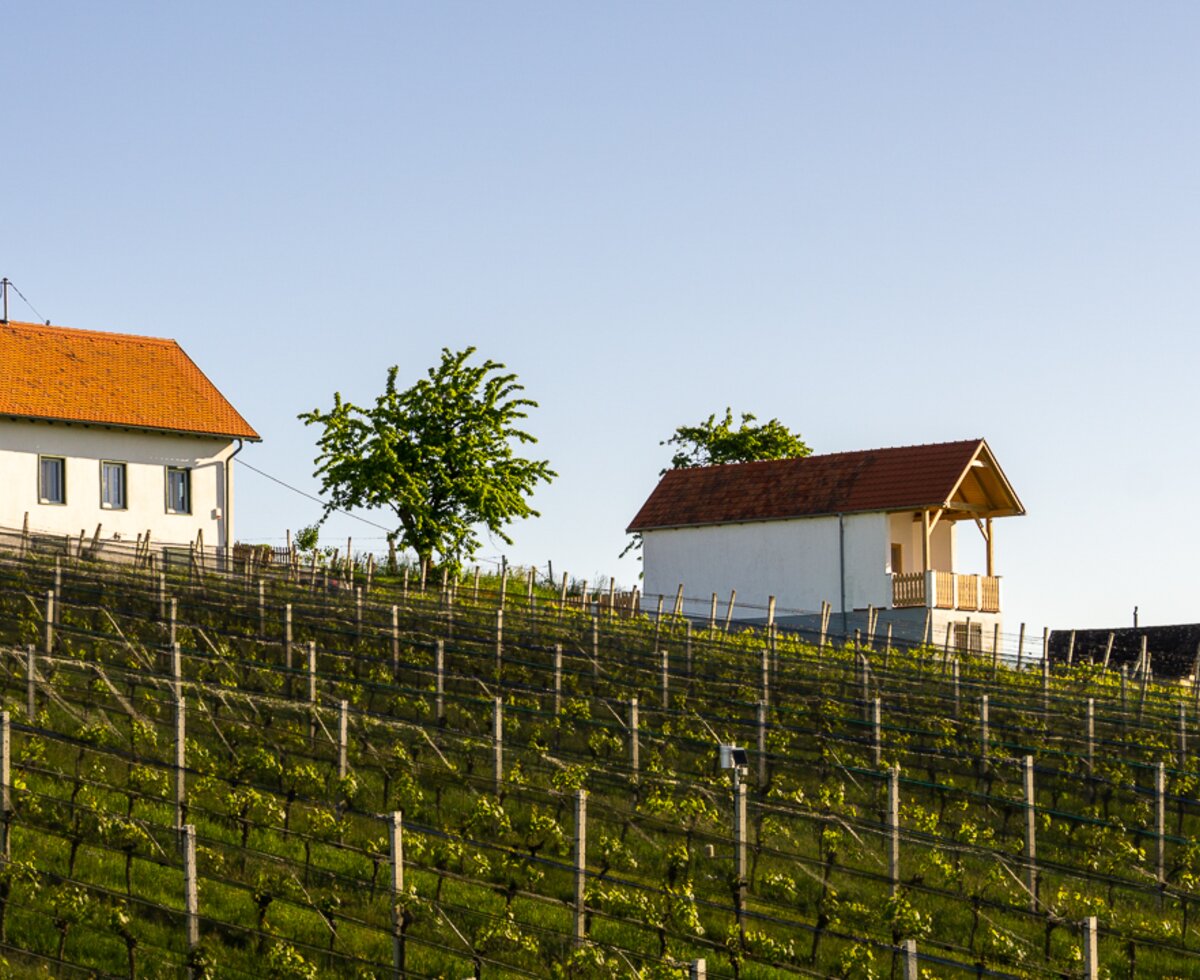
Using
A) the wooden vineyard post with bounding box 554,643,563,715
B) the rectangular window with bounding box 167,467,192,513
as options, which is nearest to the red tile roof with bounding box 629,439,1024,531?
the rectangular window with bounding box 167,467,192,513

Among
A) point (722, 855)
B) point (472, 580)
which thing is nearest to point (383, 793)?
point (722, 855)

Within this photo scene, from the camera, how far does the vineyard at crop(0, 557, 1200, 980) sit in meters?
15.8

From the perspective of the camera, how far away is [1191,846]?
21.5 meters

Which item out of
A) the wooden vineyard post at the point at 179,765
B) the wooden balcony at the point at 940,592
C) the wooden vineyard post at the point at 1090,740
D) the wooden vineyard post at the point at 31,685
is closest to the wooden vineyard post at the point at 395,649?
the wooden vineyard post at the point at 31,685

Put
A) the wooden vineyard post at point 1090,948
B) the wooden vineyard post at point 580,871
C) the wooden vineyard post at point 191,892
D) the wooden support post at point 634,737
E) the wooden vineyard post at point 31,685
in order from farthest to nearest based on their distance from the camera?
1. the wooden support post at point 634,737
2. the wooden vineyard post at point 31,685
3. the wooden vineyard post at point 580,871
4. the wooden vineyard post at point 191,892
5. the wooden vineyard post at point 1090,948

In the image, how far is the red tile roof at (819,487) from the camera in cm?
5100

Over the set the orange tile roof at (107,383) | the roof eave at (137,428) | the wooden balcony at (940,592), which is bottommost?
the wooden balcony at (940,592)

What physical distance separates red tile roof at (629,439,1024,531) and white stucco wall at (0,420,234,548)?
13717 millimetres

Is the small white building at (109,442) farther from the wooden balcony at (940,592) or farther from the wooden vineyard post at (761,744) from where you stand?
the wooden vineyard post at (761,744)

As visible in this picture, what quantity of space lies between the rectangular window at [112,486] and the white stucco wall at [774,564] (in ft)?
45.9

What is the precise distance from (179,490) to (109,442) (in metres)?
2.15

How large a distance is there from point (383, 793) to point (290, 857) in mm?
3022

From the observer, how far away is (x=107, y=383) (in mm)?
49344

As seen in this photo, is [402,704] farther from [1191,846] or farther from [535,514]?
[535,514]
